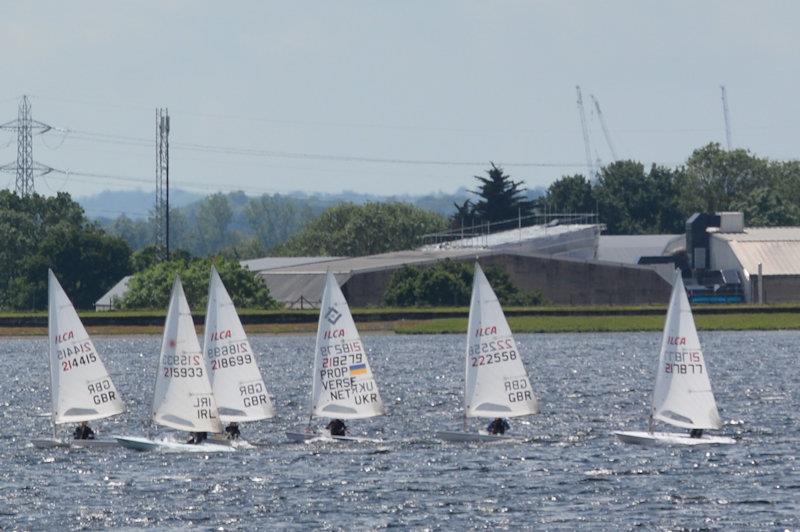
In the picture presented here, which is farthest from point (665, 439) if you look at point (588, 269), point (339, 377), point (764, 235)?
point (764, 235)

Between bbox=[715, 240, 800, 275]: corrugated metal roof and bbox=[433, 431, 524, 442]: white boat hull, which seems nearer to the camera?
bbox=[433, 431, 524, 442]: white boat hull

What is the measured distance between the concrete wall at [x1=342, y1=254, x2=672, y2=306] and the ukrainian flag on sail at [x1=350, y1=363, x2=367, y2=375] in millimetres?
96610

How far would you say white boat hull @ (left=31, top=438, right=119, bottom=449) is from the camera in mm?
67188

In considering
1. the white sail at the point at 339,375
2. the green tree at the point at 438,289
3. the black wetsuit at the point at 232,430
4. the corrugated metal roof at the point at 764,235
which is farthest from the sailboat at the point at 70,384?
the corrugated metal roof at the point at 764,235

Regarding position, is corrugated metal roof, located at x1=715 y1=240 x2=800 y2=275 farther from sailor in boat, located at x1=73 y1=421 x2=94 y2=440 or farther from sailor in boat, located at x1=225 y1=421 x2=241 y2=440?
sailor in boat, located at x1=73 y1=421 x2=94 y2=440

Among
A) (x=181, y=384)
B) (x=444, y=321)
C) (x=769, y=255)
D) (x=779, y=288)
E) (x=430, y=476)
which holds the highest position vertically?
(x=769, y=255)

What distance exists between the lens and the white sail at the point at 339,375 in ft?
222

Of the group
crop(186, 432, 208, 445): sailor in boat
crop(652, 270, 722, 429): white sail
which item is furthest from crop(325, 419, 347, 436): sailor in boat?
crop(652, 270, 722, 429): white sail

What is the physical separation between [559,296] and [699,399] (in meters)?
104

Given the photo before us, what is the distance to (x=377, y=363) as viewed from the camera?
396 ft

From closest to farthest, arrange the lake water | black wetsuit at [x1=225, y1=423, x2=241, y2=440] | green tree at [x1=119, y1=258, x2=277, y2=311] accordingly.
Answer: the lake water → black wetsuit at [x1=225, y1=423, x2=241, y2=440] → green tree at [x1=119, y1=258, x2=277, y2=311]

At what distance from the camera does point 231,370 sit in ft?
221

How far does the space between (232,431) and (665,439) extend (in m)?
14.2

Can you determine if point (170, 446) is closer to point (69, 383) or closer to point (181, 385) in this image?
point (181, 385)
